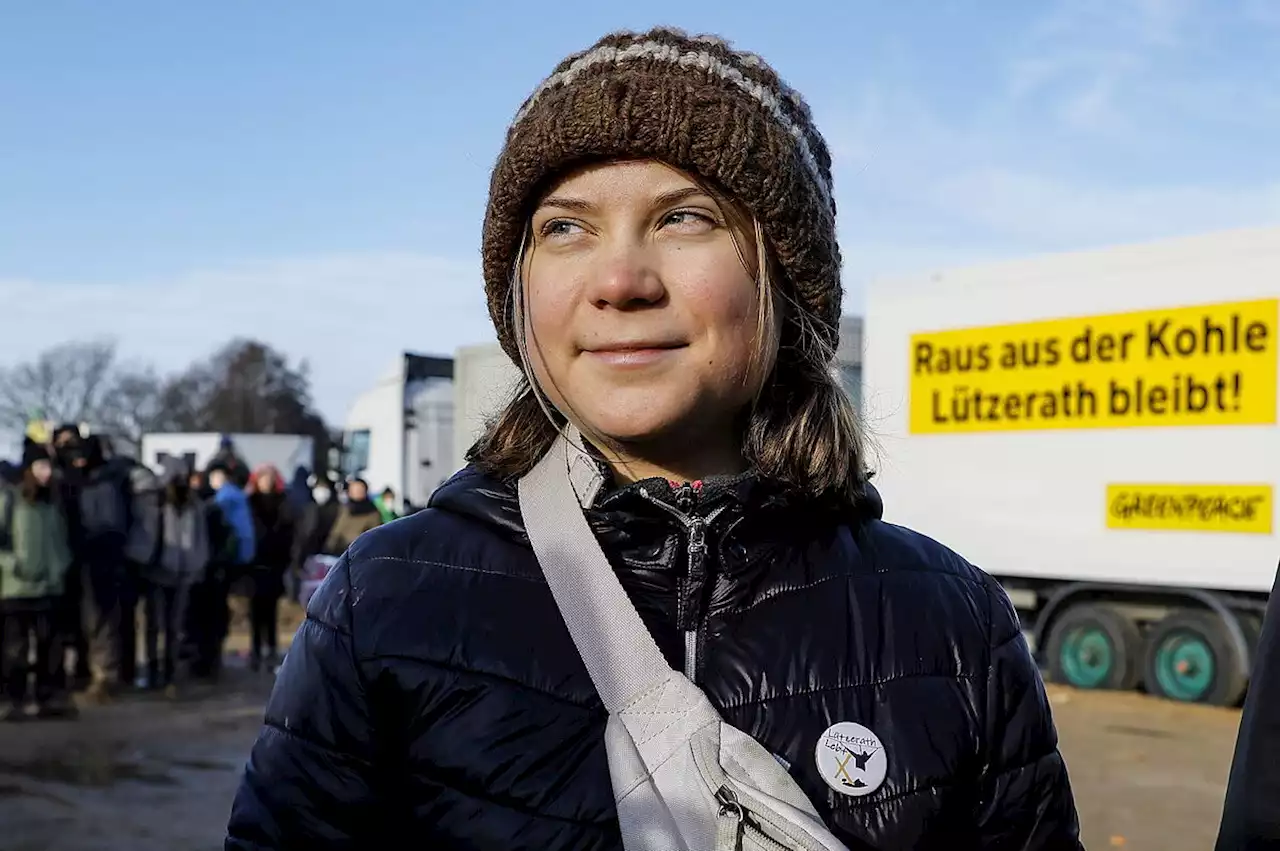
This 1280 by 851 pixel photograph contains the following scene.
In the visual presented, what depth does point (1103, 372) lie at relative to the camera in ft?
34.7

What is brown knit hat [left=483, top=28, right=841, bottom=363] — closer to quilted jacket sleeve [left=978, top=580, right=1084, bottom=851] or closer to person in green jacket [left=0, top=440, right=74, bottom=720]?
quilted jacket sleeve [left=978, top=580, right=1084, bottom=851]

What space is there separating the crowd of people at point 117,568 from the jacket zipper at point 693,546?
8.75 metres

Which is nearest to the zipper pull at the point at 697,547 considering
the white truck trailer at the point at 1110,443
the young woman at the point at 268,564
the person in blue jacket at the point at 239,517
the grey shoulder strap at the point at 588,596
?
the grey shoulder strap at the point at 588,596

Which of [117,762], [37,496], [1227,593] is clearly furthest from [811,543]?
[1227,593]

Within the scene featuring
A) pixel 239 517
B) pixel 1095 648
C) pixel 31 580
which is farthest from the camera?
pixel 239 517

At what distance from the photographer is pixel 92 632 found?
413 inches

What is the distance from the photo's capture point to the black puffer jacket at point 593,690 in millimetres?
1539

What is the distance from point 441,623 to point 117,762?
24.1 feet

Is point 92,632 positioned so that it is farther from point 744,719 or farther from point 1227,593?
point 744,719

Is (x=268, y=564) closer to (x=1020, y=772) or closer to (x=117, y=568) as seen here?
(x=117, y=568)

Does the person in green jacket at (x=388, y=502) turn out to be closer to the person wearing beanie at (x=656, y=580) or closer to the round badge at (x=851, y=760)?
the person wearing beanie at (x=656, y=580)

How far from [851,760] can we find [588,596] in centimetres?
37

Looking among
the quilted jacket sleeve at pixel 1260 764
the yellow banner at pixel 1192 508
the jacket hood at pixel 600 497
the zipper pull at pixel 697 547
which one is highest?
the jacket hood at pixel 600 497

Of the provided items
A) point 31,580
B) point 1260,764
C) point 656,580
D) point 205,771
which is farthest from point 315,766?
point 31,580
